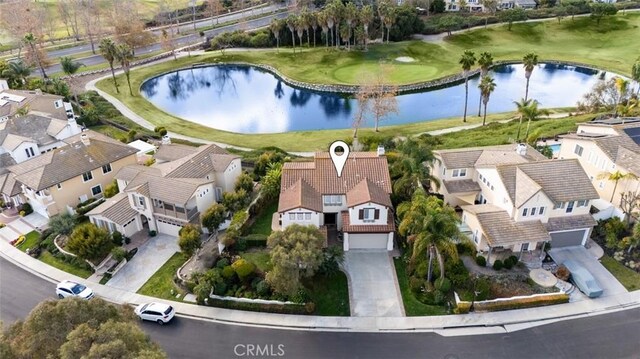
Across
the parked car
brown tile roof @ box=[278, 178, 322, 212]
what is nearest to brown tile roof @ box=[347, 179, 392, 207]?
brown tile roof @ box=[278, 178, 322, 212]

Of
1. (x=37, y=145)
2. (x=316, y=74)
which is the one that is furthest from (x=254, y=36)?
(x=37, y=145)

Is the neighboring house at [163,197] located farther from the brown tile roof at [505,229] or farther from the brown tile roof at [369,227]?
the brown tile roof at [505,229]

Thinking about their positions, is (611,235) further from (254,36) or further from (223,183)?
(254,36)

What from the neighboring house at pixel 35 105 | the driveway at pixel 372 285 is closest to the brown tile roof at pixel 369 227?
the driveway at pixel 372 285

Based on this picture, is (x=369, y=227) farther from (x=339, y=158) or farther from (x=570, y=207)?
(x=570, y=207)

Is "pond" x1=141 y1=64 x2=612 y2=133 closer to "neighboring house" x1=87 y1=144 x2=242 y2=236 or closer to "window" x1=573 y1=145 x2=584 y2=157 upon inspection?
"neighboring house" x1=87 y1=144 x2=242 y2=236
